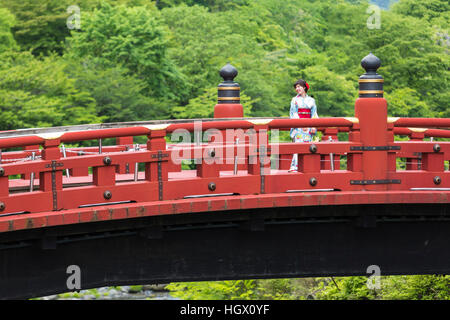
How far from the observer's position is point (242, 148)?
39.3 feet

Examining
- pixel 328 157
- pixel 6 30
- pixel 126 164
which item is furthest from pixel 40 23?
pixel 328 157

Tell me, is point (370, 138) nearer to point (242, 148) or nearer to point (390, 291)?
point (242, 148)

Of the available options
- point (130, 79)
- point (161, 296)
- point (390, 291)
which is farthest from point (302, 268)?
point (130, 79)

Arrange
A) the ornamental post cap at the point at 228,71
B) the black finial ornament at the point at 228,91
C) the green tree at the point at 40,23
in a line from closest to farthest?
the ornamental post cap at the point at 228,71, the black finial ornament at the point at 228,91, the green tree at the point at 40,23

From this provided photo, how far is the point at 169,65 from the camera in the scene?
4106 centimetres

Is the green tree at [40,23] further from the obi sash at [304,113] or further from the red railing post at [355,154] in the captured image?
the red railing post at [355,154]

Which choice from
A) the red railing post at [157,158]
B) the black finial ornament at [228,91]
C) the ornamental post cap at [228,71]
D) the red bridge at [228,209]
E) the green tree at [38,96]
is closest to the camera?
the red bridge at [228,209]

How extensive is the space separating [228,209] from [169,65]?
2995cm

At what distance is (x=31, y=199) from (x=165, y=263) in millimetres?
2207

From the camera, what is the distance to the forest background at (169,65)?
36.7 meters

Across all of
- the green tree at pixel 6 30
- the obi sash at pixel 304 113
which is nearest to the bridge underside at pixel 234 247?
the obi sash at pixel 304 113

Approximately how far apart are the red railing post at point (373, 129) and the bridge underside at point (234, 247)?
0.41 m

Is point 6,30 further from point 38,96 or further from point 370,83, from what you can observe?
point 370,83

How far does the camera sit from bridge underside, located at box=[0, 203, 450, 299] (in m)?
11.1
